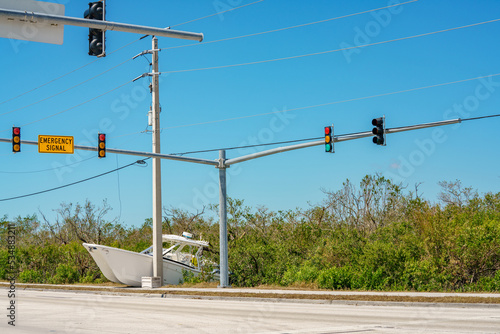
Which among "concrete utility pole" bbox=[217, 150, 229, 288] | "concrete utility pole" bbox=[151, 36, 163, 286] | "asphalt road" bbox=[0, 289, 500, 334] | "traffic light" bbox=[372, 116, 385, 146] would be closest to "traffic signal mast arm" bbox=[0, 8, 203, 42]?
"asphalt road" bbox=[0, 289, 500, 334]

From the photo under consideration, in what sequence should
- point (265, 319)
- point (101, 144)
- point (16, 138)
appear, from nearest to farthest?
point (265, 319)
point (16, 138)
point (101, 144)

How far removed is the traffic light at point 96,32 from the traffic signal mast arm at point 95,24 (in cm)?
20

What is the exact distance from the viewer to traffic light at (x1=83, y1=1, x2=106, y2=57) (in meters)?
10.4

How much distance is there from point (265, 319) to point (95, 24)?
Result: 24.9 feet

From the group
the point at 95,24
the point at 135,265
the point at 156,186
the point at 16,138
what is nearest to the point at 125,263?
the point at 135,265

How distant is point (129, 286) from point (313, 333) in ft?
68.9

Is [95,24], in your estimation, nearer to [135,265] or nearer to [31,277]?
[135,265]

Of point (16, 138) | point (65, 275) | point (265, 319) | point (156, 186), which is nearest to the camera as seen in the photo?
point (265, 319)

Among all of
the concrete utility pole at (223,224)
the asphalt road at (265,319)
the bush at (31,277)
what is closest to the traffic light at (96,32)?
the asphalt road at (265,319)

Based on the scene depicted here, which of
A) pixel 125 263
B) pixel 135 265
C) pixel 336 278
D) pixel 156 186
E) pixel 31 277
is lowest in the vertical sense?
pixel 31 277

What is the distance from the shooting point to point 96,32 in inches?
418

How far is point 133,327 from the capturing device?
40.6 feet

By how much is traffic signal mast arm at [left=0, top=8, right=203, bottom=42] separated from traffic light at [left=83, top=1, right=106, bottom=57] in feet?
0.65

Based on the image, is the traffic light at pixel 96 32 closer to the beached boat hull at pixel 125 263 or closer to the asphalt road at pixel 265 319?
the asphalt road at pixel 265 319
